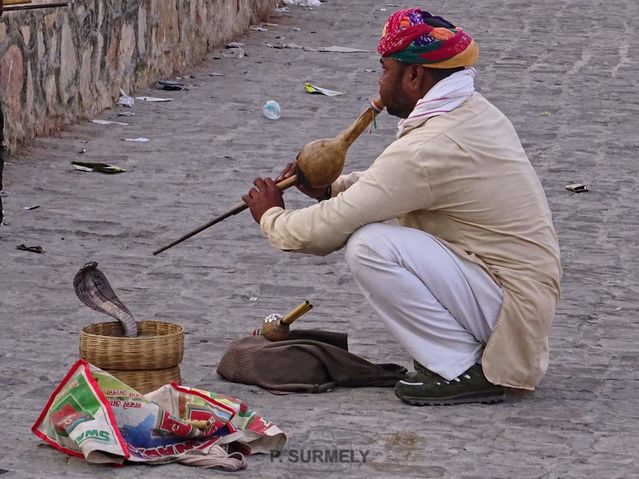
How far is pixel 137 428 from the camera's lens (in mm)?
4102

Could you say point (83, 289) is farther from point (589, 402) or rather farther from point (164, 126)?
point (164, 126)

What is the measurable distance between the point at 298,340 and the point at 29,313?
1.39 meters

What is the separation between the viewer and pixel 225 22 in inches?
498

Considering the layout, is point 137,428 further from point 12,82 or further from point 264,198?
point 12,82

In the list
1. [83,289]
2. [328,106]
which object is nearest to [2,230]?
[83,289]

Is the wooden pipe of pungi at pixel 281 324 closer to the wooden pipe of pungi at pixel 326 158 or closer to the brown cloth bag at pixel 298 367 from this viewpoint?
the brown cloth bag at pixel 298 367

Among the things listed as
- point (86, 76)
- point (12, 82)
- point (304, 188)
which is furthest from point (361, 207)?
point (86, 76)

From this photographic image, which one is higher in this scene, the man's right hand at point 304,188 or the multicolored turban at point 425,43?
the multicolored turban at point 425,43

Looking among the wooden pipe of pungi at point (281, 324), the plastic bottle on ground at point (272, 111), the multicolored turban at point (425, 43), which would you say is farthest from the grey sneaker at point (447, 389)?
the plastic bottle on ground at point (272, 111)

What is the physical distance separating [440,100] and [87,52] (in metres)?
5.52

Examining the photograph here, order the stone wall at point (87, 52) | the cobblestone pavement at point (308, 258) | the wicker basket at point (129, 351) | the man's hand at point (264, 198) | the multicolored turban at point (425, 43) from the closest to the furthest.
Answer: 1. the cobblestone pavement at point (308, 258)
2. the wicker basket at point (129, 351)
3. the multicolored turban at point (425, 43)
4. the man's hand at point (264, 198)
5. the stone wall at point (87, 52)

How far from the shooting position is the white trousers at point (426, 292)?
15.4ft

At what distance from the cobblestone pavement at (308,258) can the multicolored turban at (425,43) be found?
1.17 metres

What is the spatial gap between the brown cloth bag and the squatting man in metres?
0.22
